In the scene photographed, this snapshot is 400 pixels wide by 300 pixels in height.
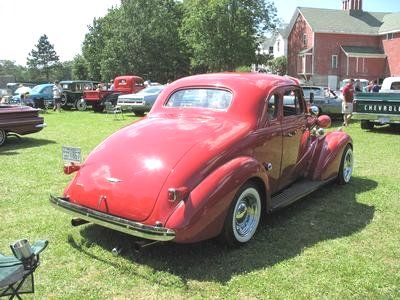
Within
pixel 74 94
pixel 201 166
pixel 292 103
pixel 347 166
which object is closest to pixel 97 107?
pixel 74 94

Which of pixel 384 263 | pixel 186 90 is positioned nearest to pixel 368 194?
pixel 384 263

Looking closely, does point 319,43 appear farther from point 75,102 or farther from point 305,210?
point 305,210

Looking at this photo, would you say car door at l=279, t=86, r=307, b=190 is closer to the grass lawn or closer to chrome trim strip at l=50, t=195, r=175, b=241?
the grass lawn

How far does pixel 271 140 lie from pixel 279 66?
53.1m

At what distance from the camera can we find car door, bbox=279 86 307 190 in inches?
235

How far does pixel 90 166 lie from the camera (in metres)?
5.05

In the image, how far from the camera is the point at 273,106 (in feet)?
19.1

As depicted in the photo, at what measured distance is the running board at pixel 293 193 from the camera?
218 inches

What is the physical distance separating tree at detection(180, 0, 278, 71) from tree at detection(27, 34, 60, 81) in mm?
55765

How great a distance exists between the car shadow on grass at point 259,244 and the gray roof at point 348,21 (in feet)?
156

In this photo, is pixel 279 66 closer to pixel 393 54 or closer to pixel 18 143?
pixel 393 54

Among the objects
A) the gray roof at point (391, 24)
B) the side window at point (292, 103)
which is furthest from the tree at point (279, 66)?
the side window at point (292, 103)

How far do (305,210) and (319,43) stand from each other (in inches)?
1871

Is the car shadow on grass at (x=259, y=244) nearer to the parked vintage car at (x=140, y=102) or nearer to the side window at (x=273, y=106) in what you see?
the side window at (x=273, y=106)
